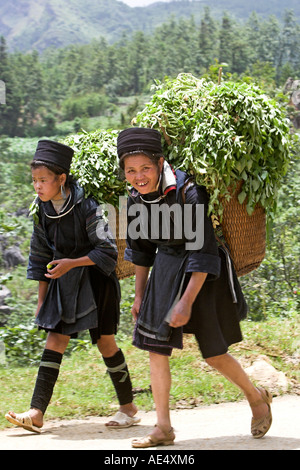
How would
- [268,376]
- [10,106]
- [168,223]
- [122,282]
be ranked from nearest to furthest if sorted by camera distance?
[168,223]
[268,376]
[122,282]
[10,106]

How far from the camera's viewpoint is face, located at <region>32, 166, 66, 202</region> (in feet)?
A: 11.6

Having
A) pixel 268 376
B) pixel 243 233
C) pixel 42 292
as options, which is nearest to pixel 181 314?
pixel 243 233

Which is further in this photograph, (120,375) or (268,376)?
(268,376)

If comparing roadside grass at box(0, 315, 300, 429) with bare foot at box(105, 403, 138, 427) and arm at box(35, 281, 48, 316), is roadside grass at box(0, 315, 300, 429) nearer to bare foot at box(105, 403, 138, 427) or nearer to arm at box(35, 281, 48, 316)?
bare foot at box(105, 403, 138, 427)

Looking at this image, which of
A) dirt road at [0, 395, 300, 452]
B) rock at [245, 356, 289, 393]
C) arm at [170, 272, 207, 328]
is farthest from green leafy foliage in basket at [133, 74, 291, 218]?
rock at [245, 356, 289, 393]

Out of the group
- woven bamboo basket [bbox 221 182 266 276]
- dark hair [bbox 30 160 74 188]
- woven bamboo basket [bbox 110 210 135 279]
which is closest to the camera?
woven bamboo basket [bbox 221 182 266 276]

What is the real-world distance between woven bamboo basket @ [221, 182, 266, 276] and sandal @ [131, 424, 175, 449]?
0.92 metres

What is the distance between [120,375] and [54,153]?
4.52 ft

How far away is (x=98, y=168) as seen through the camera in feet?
12.1

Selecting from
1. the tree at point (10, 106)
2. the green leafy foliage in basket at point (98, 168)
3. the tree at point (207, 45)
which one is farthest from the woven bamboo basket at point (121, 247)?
the tree at point (207, 45)

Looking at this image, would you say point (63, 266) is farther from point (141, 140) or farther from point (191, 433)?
point (191, 433)

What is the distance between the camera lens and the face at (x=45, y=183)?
355 centimetres

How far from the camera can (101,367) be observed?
5309 millimetres

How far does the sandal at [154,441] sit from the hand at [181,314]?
1.86 ft
